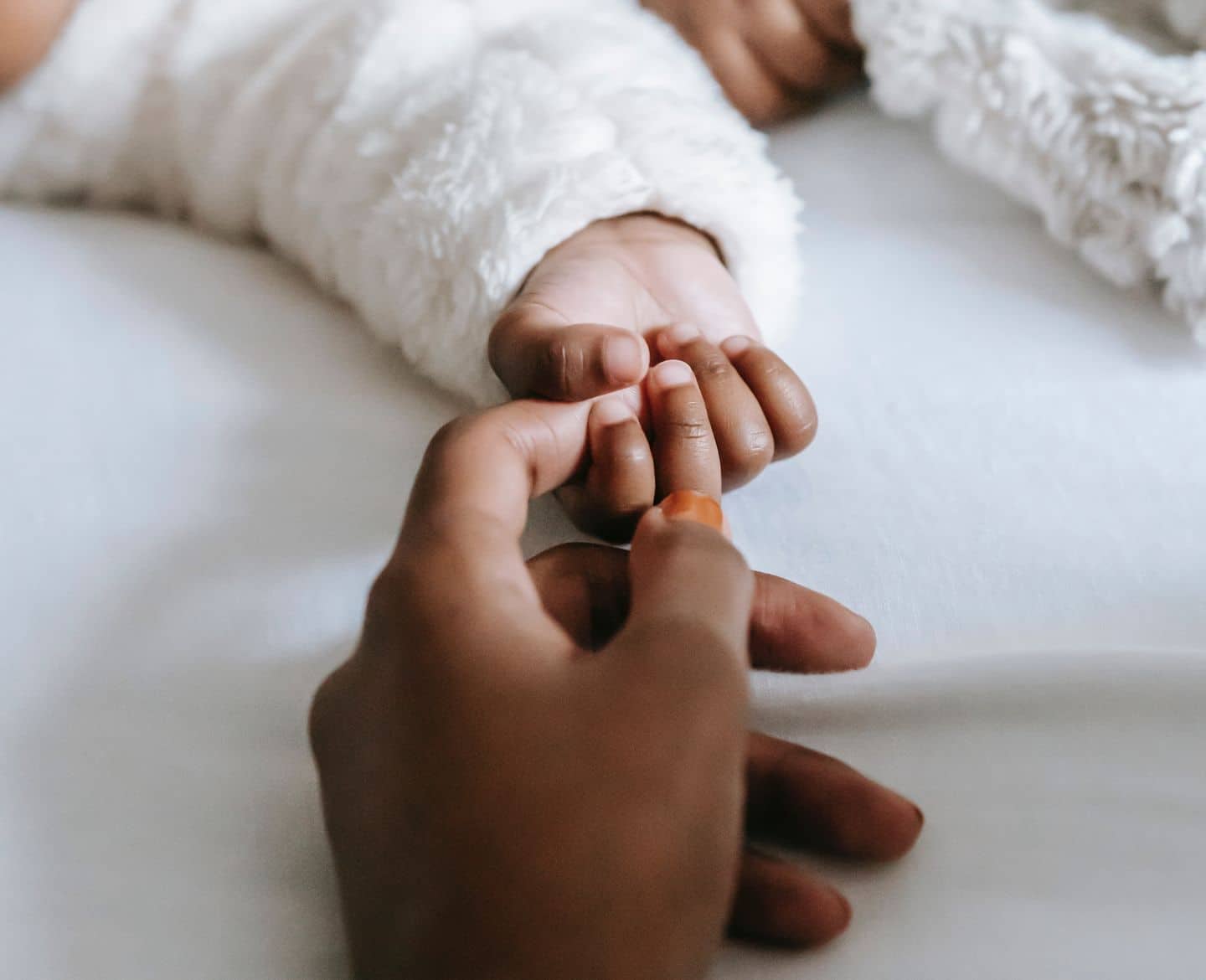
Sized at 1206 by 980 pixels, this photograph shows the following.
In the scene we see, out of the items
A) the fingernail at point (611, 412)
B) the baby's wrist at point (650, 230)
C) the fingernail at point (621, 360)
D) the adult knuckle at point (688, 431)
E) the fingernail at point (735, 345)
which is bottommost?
the fingernail at point (611, 412)

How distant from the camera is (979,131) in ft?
1.81

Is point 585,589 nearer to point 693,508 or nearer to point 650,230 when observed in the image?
point 693,508

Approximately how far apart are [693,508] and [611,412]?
0.23 feet

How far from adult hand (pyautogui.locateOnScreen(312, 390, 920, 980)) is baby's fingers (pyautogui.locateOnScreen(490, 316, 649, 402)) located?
70 millimetres

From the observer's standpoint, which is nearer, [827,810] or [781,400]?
[827,810]

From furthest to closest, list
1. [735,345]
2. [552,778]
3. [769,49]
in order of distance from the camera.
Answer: [769,49] → [735,345] → [552,778]

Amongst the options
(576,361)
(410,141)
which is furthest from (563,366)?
(410,141)

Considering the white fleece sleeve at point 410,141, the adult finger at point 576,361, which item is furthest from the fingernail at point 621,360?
the white fleece sleeve at point 410,141

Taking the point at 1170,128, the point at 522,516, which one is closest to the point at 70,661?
the point at 522,516

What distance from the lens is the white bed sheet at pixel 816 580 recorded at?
0.30 metres

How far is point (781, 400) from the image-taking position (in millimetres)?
430

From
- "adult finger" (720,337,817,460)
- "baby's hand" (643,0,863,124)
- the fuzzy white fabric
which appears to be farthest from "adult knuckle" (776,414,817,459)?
"baby's hand" (643,0,863,124)

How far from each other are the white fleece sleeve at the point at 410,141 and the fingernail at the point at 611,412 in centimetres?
8

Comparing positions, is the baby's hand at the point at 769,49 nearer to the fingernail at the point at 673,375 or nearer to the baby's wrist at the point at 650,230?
the baby's wrist at the point at 650,230
